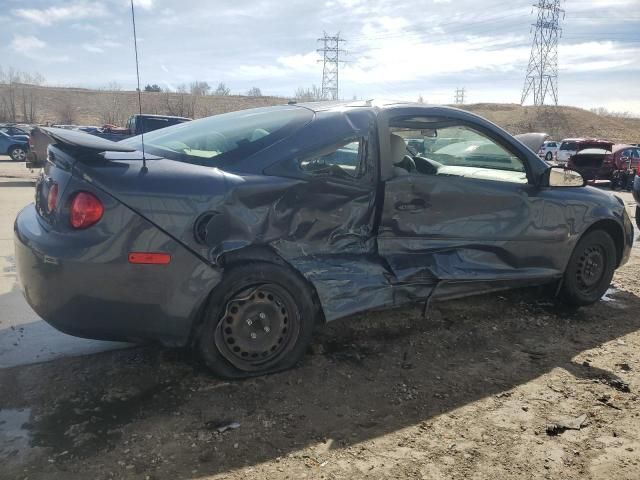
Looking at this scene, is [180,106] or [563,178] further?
[180,106]

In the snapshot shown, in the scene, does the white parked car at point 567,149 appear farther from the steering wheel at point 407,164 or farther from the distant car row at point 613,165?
the steering wheel at point 407,164

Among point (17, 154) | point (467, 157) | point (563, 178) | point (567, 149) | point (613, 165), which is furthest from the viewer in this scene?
point (567, 149)

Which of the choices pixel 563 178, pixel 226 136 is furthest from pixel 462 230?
pixel 226 136

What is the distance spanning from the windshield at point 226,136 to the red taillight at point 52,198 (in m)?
0.65

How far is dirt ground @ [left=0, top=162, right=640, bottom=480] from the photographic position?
2467 millimetres

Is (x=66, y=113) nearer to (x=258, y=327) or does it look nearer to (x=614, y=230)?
(x=614, y=230)

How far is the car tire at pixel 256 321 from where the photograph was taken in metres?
3.01

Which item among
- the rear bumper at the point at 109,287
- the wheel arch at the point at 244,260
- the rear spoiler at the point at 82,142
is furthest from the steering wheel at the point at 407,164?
the rear spoiler at the point at 82,142

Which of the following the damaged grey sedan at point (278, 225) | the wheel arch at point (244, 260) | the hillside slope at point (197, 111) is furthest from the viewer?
the hillside slope at point (197, 111)

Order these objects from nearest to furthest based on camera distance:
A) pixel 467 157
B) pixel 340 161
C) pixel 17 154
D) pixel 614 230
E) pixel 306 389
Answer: pixel 306 389
pixel 340 161
pixel 467 157
pixel 614 230
pixel 17 154

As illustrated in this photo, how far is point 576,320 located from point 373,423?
2.50 metres

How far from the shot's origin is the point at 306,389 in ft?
10.3

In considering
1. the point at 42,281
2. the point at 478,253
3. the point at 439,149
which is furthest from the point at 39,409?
the point at 439,149

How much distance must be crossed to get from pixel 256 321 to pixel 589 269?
310 centimetres
